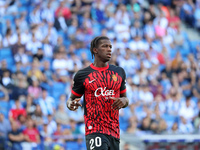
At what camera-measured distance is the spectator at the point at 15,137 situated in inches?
402

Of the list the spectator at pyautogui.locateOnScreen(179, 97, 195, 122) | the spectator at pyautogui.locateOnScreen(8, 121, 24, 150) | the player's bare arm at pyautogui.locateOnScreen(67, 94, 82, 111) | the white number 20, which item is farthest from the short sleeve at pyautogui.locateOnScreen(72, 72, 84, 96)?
the spectator at pyautogui.locateOnScreen(179, 97, 195, 122)

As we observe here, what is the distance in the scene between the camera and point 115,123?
5.18 metres

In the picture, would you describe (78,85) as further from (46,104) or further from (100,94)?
(46,104)

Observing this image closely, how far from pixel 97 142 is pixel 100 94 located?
2.23ft

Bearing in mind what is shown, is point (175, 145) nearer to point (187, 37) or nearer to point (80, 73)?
point (80, 73)

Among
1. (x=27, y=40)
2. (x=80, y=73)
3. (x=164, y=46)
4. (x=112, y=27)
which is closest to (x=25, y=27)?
(x=27, y=40)

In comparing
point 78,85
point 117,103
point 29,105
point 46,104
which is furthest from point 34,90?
point 117,103

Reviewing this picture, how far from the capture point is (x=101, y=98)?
5117mm

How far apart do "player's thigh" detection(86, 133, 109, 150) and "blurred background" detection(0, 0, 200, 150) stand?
4895 millimetres

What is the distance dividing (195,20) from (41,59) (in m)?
8.41

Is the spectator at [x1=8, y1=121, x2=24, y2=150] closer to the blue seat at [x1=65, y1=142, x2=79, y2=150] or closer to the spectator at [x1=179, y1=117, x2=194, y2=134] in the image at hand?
the blue seat at [x1=65, y1=142, x2=79, y2=150]

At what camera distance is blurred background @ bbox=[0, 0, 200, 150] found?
1084 cm

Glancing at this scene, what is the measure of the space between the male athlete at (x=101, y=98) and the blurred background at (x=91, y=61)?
4.79 m

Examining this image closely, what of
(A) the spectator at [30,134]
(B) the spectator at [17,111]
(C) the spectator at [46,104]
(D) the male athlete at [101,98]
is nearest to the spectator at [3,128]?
(B) the spectator at [17,111]
